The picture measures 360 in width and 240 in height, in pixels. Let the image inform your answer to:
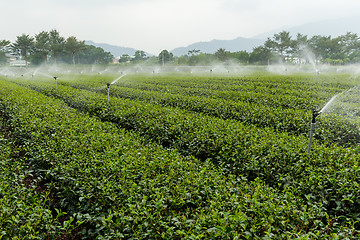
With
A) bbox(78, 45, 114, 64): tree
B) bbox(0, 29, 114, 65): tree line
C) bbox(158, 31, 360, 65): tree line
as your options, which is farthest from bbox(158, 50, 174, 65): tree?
bbox(78, 45, 114, 64): tree

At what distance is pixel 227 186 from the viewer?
3217mm

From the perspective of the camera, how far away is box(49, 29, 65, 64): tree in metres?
63.7

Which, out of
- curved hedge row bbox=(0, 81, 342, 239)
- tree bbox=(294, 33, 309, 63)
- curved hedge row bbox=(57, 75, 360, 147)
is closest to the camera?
curved hedge row bbox=(0, 81, 342, 239)

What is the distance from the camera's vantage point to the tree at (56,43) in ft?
209

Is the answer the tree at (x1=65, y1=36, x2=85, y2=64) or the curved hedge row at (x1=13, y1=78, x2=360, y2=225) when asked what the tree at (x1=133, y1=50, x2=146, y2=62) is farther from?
the curved hedge row at (x1=13, y1=78, x2=360, y2=225)

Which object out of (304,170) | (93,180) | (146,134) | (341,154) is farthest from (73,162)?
(341,154)

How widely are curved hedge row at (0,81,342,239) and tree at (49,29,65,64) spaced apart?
69353 millimetres

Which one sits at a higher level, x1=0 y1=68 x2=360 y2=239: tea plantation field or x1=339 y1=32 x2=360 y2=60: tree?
x1=339 y1=32 x2=360 y2=60: tree

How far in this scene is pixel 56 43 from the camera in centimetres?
6838

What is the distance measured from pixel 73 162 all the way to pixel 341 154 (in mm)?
4487

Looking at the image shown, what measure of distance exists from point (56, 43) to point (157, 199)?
77.9 metres

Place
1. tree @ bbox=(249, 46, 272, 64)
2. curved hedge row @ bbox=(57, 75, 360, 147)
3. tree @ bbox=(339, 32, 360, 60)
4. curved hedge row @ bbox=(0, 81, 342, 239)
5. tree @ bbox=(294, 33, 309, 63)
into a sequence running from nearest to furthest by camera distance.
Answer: curved hedge row @ bbox=(0, 81, 342, 239)
curved hedge row @ bbox=(57, 75, 360, 147)
tree @ bbox=(339, 32, 360, 60)
tree @ bbox=(294, 33, 309, 63)
tree @ bbox=(249, 46, 272, 64)

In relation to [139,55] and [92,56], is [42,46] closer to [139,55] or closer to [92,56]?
[92,56]

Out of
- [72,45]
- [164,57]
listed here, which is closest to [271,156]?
[72,45]
